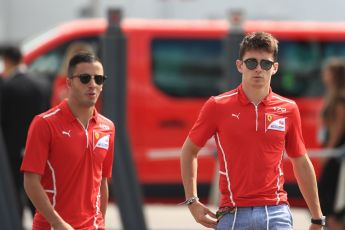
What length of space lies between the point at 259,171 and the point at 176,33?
7993 mm

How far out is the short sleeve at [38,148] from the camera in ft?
18.1

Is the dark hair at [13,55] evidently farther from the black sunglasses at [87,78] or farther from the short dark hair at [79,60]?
the black sunglasses at [87,78]

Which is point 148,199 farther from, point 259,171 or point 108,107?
point 259,171

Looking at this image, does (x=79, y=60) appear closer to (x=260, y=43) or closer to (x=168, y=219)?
(x=260, y=43)

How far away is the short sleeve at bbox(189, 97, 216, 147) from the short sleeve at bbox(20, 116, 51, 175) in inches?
28.3

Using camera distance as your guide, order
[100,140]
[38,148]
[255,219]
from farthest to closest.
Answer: [100,140] < [38,148] < [255,219]

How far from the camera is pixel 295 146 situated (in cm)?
555

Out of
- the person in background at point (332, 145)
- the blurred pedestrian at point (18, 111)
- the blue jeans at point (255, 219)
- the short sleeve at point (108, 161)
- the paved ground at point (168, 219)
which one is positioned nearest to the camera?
the blue jeans at point (255, 219)

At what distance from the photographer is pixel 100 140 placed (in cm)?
570

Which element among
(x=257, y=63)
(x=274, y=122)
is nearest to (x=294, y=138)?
(x=274, y=122)

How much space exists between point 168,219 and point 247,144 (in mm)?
7443

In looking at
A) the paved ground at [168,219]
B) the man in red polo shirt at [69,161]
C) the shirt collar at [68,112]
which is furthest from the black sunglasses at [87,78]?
the paved ground at [168,219]

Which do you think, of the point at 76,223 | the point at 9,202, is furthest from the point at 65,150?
the point at 9,202

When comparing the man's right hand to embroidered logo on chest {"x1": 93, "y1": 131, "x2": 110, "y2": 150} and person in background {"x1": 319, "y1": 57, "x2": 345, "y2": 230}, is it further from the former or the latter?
person in background {"x1": 319, "y1": 57, "x2": 345, "y2": 230}
